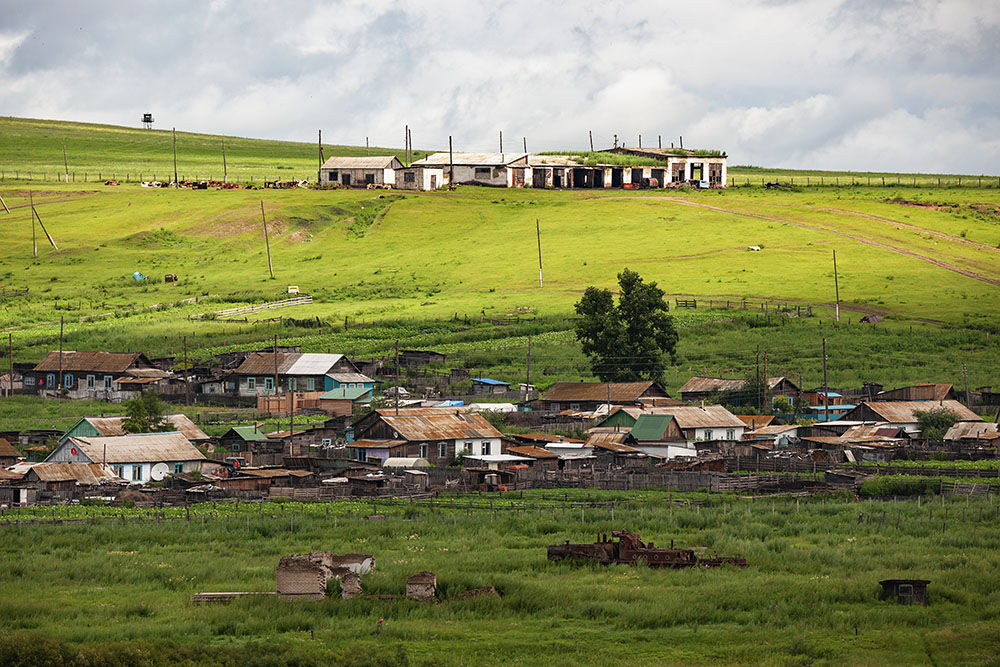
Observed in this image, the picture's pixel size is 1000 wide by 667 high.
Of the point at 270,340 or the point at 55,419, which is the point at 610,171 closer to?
the point at 270,340

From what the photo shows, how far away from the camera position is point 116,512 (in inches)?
1893

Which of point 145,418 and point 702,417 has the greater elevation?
point 145,418

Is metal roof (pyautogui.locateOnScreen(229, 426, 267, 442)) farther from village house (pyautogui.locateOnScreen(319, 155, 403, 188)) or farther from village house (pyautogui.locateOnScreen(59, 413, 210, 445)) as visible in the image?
village house (pyautogui.locateOnScreen(319, 155, 403, 188))

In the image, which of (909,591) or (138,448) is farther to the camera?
(138,448)

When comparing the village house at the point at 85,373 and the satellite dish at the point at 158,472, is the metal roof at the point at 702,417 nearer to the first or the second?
the satellite dish at the point at 158,472

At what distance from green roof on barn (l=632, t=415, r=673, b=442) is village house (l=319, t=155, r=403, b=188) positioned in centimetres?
9374

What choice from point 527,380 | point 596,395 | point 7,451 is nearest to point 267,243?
point 527,380

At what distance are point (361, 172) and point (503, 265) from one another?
42117 mm

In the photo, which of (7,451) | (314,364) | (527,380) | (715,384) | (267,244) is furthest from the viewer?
(267,244)

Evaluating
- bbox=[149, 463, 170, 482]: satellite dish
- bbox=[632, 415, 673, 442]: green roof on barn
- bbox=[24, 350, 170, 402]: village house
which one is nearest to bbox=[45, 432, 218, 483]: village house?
bbox=[149, 463, 170, 482]: satellite dish

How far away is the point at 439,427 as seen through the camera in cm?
6450

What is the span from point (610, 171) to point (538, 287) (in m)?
50.4

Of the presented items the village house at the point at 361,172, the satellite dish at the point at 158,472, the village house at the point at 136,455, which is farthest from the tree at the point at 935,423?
the village house at the point at 361,172

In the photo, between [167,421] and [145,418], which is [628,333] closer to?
A: [167,421]
